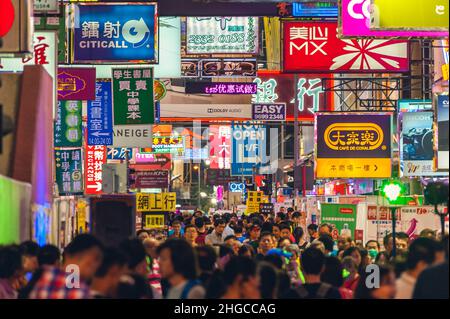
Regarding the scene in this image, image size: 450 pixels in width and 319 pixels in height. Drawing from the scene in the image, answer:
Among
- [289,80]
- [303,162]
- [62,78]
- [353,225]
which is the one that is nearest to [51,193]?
[62,78]

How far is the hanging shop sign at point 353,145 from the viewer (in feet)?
90.7

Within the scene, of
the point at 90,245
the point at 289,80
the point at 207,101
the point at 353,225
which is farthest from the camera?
the point at 289,80

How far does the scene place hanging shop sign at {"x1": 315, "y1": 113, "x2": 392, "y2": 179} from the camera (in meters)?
27.6

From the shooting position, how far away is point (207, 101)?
36656 mm

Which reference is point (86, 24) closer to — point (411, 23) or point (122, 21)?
point (122, 21)

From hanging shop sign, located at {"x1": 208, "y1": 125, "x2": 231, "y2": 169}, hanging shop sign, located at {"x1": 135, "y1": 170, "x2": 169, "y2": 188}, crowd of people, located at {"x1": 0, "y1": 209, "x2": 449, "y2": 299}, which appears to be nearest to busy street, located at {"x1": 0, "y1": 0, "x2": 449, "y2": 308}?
crowd of people, located at {"x1": 0, "y1": 209, "x2": 449, "y2": 299}

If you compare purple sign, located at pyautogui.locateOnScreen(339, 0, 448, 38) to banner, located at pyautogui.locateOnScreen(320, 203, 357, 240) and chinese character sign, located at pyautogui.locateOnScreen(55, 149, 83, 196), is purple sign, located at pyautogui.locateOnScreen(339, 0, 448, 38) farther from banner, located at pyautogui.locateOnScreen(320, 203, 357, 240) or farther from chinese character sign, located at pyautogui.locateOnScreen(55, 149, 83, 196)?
chinese character sign, located at pyautogui.locateOnScreen(55, 149, 83, 196)

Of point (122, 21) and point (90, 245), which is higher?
point (122, 21)

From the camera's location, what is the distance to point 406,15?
14.2 m

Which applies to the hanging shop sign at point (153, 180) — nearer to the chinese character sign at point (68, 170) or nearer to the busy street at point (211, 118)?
the busy street at point (211, 118)

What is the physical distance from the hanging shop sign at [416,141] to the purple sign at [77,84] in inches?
303

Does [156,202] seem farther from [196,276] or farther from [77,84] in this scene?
[196,276]

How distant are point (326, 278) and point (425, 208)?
459 inches

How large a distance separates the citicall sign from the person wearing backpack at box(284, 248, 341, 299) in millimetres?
7411
